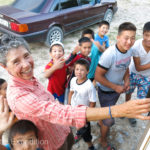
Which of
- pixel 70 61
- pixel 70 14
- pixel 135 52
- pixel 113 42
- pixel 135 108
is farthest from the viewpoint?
pixel 113 42

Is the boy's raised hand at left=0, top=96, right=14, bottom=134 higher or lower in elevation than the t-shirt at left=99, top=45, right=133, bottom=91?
lower

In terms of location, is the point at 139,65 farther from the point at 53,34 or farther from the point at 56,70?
the point at 53,34

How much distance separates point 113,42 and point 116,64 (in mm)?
3609

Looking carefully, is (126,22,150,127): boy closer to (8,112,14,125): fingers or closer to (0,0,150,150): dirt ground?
(0,0,150,150): dirt ground

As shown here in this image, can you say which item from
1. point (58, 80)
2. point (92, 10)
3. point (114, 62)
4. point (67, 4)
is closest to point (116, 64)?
point (114, 62)

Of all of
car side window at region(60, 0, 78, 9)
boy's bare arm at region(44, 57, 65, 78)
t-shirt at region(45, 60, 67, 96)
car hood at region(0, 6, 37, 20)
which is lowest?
t-shirt at region(45, 60, 67, 96)

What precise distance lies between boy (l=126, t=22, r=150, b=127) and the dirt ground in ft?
0.65

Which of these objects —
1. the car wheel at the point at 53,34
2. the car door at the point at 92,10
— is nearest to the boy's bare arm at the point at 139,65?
the car wheel at the point at 53,34

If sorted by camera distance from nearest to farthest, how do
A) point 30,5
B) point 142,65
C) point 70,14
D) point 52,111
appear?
point 52,111 → point 142,65 → point 30,5 → point 70,14

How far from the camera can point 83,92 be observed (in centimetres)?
189

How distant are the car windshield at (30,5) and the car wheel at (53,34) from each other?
689mm

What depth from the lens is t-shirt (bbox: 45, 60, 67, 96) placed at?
7.00 feet

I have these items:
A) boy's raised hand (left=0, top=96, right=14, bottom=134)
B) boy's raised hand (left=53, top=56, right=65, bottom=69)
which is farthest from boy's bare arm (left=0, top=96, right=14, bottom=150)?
boy's raised hand (left=53, top=56, right=65, bottom=69)

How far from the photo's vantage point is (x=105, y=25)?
3254 mm
